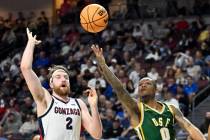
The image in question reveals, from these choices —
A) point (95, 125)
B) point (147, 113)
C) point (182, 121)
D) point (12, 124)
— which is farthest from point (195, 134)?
point (12, 124)

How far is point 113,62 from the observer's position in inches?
709

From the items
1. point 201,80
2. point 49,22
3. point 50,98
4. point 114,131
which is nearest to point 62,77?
point 50,98

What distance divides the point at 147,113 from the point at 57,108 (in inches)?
44.5

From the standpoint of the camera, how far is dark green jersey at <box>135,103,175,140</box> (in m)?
6.83

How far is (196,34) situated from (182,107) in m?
5.43

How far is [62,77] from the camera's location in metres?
6.46

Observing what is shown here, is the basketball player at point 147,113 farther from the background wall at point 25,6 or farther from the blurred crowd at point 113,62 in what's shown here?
the background wall at point 25,6

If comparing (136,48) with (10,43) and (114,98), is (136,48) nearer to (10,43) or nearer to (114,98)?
(114,98)

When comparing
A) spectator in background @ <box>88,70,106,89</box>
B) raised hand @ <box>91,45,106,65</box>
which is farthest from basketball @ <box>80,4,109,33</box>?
spectator in background @ <box>88,70,106,89</box>

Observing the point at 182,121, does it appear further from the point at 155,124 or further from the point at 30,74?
the point at 30,74

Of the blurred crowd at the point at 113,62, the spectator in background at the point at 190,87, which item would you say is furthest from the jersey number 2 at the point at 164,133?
the spectator in background at the point at 190,87

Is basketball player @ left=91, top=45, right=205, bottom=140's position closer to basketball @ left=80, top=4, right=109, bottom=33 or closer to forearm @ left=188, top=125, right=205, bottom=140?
forearm @ left=188, top=125, right=205, bottom=140

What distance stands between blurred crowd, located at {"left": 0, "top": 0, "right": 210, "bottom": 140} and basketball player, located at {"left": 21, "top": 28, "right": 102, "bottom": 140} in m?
7.38

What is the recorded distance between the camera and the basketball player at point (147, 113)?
22.5ft
